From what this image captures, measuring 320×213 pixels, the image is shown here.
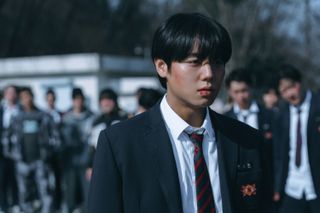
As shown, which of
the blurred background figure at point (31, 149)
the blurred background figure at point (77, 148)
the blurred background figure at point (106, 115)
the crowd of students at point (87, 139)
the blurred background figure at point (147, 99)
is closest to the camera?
the crowd of students at point (87, 139)

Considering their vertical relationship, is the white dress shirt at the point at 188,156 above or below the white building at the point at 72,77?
below

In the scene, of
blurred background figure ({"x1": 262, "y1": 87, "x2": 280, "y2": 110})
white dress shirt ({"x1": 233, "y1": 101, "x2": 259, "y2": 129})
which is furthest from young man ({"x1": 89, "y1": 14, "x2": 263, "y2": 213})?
blurred background figure ({"x1": 262, "y1": 87, "x2": 280, "y2": 110})

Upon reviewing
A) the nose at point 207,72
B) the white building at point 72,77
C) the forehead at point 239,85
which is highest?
the white building at point 72,77

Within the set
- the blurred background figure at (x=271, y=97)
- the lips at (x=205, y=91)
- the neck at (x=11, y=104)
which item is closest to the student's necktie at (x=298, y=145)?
the lips at (x=205, y=91)

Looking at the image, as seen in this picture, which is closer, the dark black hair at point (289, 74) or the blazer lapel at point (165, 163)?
the blazer lapel at point (165, 163)

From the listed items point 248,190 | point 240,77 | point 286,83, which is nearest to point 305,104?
point 286,83

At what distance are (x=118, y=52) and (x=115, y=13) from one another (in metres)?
2.48

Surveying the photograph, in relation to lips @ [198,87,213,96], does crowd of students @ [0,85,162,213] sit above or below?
below

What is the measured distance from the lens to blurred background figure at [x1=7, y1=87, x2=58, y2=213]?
10281 mm

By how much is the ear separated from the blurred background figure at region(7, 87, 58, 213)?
24.4ft

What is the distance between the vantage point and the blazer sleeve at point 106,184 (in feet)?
9.21

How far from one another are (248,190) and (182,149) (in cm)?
35

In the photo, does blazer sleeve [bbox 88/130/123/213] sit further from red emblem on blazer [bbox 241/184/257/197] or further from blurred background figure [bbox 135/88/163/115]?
blurred background figure [bbox 135/88/163/115]

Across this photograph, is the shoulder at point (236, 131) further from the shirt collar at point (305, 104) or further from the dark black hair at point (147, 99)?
the dark black hair at point (147, 99)
